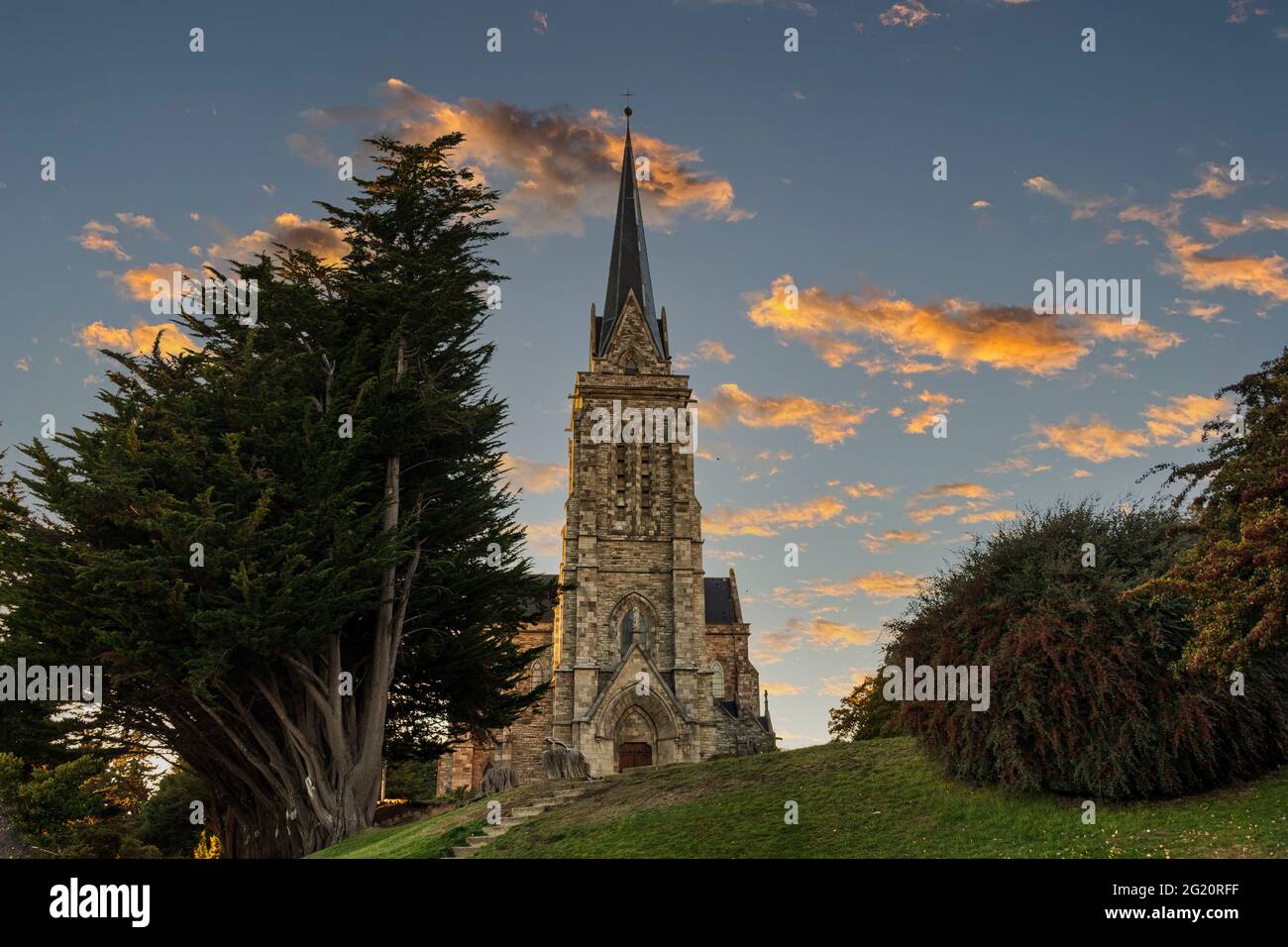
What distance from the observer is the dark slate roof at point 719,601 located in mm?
61812

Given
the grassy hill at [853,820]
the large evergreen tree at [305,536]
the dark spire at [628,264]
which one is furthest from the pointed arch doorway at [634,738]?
the grassy hill at [853,820]

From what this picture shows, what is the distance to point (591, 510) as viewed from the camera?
156ft

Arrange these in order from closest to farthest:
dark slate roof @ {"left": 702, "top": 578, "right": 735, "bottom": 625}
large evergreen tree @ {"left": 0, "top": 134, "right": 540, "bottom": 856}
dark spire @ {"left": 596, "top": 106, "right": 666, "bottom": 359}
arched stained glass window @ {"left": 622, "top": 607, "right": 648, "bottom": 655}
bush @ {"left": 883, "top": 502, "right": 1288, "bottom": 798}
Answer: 1. bush @ {"left": 883, "top": 502, "right": 1288, "bottom": 798}
2. large evergreen tree @ {"left": 0, "top": 134, "right": 540, "bottom": 856}
3. arched stained glass window @ {"left": 622, "top": 607, "right": 648, "bottom": 655}
4. dark spire @ {"left": 596, "top": 106, "right": 666, "bottom": 359}
5. dark slate roof @ {"left": 702, "top": 578, "right": 735, "bottom": 625}

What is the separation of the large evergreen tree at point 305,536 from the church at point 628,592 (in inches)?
622

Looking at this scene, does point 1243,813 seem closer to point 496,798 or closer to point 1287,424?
point 1287,424

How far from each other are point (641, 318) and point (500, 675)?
94.7ft

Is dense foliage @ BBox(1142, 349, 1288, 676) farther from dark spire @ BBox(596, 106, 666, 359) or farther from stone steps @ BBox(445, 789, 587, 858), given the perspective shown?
dark spire @ BBox(596, 106, 666, 359)

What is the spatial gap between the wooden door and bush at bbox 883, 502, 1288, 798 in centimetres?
2905

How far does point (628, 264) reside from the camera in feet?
179

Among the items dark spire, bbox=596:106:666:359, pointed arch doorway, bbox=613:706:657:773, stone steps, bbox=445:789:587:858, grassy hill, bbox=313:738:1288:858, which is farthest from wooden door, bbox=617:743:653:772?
grassy hill, bbox=313:738:1288:858

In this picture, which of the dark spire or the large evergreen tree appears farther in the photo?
the dark spire

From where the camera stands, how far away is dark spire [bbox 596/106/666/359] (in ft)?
174
